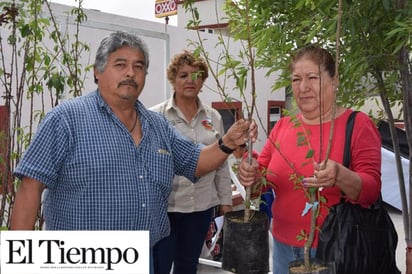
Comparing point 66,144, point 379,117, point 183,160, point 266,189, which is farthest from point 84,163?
point 379,117

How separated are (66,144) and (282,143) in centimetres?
97

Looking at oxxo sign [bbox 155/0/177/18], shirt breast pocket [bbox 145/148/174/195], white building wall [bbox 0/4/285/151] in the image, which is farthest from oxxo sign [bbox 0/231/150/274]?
oxxo sign [bbox 155/0/177/18]

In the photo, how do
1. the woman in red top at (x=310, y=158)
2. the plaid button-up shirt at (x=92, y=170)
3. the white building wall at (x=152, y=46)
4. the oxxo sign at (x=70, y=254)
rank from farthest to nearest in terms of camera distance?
the white building wall at (x=152, y=46), the woman in red top at (x=310, y=158), the plaid button-up shirt at (x=92, y=170), the oxxo sign at (x=70, y=254)

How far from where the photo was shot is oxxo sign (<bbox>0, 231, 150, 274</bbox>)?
63.0 inches

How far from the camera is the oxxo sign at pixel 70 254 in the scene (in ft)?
5.25

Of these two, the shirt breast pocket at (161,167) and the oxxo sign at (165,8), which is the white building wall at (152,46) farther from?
the shirt breast pocket at (161,167)

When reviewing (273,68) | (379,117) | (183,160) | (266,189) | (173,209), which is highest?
(273,68)

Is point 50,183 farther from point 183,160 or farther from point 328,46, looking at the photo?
point 328,46

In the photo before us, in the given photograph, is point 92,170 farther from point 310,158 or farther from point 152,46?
point 152,46

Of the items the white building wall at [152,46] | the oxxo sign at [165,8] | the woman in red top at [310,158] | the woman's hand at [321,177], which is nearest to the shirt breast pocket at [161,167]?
the woman in red top at [310,158]

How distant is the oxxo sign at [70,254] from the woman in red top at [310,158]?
2.09 ft

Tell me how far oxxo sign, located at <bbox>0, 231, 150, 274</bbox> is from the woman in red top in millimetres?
637

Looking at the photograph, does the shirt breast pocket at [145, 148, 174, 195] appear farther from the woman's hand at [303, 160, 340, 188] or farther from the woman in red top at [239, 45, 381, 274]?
the woman's hand at [303, 160, 340, 188]

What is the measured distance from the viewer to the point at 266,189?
2.28 m
